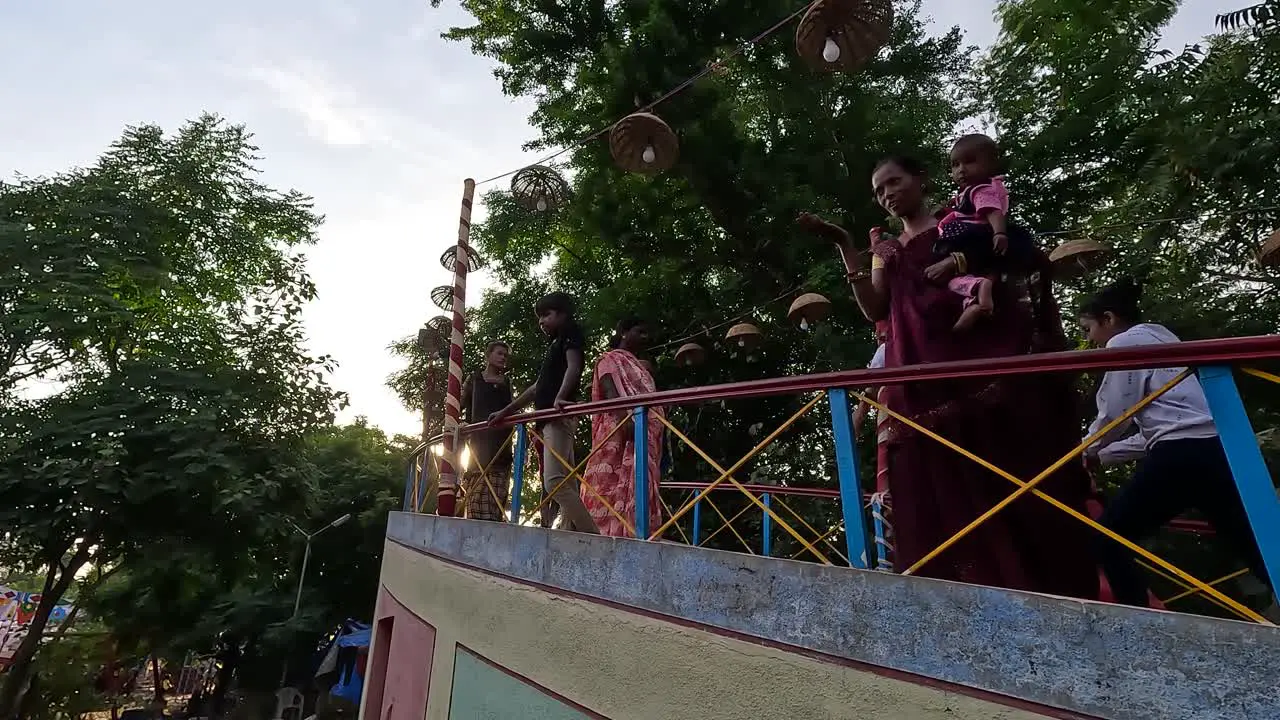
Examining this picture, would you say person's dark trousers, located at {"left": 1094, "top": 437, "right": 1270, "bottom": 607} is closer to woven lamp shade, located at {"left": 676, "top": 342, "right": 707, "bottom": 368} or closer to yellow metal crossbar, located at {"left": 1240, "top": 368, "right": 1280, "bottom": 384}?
yellow metal crossbar, located at {"left": 1240, "top": 368, "right": 1280, "bottom": 384}

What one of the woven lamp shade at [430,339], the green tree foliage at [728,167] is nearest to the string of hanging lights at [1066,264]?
the green tree foliage at [728,167]

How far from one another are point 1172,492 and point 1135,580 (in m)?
0.33

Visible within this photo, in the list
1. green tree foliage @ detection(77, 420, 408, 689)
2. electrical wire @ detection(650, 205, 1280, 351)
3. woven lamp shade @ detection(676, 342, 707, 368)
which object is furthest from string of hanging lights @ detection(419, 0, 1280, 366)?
green tree foliage @ detection(77, 420, 408, 689)

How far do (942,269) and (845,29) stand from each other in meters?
3.66

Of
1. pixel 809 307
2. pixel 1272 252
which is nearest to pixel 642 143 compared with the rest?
pixel 809 307

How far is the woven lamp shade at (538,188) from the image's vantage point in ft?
23.7

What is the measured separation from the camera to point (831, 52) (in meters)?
5.34

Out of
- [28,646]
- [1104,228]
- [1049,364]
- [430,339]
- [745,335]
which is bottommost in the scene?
[28,646]

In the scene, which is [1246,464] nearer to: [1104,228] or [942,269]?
[942,269]

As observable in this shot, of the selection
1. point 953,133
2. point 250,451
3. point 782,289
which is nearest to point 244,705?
point 250,451

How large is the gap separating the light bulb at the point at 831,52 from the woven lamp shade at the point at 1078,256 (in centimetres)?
248

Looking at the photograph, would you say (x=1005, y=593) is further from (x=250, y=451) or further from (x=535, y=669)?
(x=250, y=451)

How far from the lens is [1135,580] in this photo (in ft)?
7.65

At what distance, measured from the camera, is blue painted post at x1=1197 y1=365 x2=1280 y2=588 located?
154 cm
